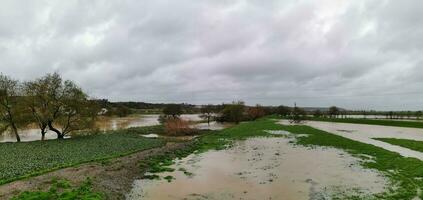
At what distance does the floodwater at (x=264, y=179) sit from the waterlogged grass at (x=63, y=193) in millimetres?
2097

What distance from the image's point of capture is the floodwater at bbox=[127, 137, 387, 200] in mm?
18406

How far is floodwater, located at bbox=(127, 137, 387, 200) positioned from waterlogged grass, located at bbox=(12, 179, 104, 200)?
6.88 ft

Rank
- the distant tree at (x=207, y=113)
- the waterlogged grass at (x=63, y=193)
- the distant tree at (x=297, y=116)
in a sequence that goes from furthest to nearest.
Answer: the distant tree at (x=207, y=113) → the distant tree at (x=297, y=116) → the waterlogged grass at (x=63, y=193)

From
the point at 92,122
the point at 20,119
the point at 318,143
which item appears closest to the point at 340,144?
the point at 318,143

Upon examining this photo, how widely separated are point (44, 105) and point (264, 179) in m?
37.2

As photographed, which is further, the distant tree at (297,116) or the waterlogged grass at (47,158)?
the distant tree at (297,116)

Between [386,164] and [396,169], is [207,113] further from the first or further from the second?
[396,169]

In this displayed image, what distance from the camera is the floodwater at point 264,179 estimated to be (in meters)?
18.4

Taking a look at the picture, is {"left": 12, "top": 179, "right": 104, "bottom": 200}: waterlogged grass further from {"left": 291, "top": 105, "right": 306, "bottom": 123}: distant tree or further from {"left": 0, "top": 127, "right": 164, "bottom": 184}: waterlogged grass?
{"left": 291, "top": 105, "right": 306, "bottom": 123}: distant tree

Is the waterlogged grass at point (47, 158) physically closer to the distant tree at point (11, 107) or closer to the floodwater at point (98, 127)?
the distant tree at point (11, 107)

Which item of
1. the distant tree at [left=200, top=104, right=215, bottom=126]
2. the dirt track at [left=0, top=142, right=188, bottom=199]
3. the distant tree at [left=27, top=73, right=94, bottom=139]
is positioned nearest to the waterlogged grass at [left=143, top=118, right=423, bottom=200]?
the dirt track at [left=0, top=142, right=188, bottom=199]

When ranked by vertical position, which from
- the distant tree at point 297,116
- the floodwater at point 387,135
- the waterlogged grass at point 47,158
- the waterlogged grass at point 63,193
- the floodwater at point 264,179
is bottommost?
the floodwater at point 264,179

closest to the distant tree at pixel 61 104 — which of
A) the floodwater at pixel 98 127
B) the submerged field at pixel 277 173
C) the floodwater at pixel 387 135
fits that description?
the floodwater at pixel 98 127

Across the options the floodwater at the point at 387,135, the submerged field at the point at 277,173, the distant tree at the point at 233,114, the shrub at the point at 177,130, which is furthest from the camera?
the distant tree at the point at 233,114
